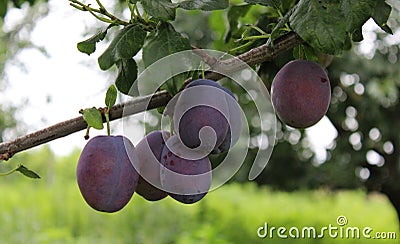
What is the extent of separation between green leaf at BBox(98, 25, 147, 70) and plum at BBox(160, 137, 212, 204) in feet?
0.43

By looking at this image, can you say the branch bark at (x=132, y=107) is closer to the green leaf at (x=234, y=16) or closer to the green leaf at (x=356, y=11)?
the green leaf at (x=356, y=11)

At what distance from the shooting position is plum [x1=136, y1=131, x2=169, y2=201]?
2.56 ft

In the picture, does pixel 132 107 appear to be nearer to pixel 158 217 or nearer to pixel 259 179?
pixel 158 217

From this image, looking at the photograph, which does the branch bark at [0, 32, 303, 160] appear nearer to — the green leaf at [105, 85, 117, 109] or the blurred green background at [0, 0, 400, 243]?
the green leaf at [105, 85, 117, 109]

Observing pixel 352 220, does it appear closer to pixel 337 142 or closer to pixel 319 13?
pixel 337 142

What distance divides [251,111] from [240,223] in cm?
159

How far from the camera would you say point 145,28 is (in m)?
0.78

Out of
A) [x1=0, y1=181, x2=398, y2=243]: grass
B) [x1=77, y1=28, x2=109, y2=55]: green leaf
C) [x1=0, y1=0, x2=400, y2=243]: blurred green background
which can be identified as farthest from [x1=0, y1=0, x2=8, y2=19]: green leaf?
[x1=0, y1=181, x2=398, y2=243]: grass

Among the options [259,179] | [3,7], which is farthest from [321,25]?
[259,179]

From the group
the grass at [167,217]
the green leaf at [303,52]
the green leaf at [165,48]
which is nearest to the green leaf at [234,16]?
the green leaf at [303,52]

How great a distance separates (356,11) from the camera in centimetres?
74

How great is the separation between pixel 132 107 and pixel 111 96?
36 mm

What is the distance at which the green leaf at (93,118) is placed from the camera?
2.48ft

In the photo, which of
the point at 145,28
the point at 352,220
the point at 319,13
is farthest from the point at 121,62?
the point at 352,220
